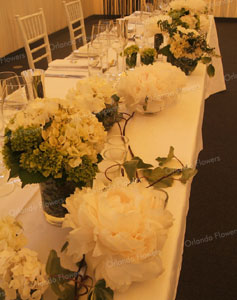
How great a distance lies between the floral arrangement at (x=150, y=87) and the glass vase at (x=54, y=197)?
64 centimetres

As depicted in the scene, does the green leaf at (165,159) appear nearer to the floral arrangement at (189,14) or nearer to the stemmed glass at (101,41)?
the stemmed glass at (101,41)

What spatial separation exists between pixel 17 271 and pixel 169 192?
53 centimetres

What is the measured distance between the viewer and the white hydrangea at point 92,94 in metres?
1.11

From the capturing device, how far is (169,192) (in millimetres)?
973

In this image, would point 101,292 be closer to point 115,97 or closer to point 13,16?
point 115,97

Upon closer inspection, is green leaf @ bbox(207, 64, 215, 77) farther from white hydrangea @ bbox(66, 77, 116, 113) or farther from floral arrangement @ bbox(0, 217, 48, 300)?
floral arrangement @ bbox(0, 217, 48, 300)

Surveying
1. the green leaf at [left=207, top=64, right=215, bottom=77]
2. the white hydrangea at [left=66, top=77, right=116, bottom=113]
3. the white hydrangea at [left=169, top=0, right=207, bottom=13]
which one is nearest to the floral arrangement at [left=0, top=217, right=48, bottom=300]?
the white hydrangea at [left=66, top=77, right=116, bottom=113]

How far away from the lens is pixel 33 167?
0.71 meters

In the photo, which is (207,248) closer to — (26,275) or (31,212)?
(31,212)

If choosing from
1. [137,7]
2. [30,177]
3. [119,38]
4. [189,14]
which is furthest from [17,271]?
[137,7]

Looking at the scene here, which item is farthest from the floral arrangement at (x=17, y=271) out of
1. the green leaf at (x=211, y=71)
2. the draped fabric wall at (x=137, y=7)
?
the draped fabric wall at (x=137, y=7)

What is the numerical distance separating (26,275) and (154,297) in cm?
27

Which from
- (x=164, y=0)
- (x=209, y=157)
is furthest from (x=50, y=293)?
(x=164, y=0)

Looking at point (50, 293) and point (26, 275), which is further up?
point (26, 275)
